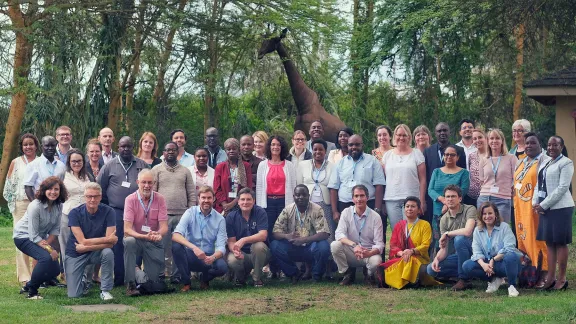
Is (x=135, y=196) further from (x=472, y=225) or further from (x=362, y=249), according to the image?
(x=472, y=225)

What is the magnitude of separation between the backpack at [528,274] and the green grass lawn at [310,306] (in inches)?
10.2

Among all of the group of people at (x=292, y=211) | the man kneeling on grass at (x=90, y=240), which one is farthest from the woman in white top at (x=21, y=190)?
the man kneeling on grass at (x=90, y=240)

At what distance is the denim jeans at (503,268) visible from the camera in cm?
902

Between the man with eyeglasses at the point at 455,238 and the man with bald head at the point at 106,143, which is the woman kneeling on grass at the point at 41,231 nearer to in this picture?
the man with bald head at the point at 106,143

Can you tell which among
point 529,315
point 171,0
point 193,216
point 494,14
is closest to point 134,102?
point 171,0

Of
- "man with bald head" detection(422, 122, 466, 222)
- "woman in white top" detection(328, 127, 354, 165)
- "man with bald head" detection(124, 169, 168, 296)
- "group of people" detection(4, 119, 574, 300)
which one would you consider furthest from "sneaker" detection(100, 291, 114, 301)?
"man with bald head" detection(422, 122, 466, 222)

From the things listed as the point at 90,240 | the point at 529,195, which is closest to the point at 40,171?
the point at 90,240

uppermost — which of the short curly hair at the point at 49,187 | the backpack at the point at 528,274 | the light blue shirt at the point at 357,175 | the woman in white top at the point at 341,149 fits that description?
the woman in white top at the point at 341,149

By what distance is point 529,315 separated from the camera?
25.3 ft

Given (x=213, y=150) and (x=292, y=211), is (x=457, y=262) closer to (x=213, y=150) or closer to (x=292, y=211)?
(x=292, y=211)

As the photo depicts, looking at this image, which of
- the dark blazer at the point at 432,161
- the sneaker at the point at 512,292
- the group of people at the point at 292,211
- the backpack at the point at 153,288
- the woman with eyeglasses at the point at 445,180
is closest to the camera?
the sneaker at the point at 512,292

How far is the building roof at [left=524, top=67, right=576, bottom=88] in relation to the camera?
17.5 m

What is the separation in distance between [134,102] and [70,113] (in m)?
3.07

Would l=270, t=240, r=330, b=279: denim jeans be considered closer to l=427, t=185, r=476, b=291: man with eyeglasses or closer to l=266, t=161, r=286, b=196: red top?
l=266, t=161, r=286, b=196: red top
